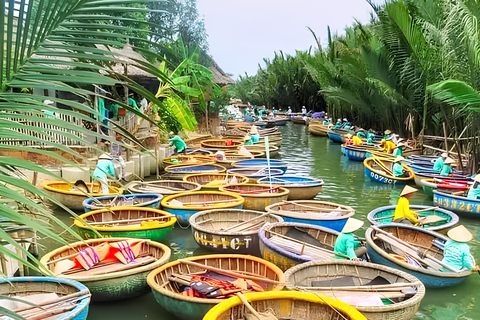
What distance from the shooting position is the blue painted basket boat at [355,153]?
21234 mm

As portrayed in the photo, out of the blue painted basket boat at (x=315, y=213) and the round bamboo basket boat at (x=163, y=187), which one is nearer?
the blue painted basket boat at (x=315, y=213)

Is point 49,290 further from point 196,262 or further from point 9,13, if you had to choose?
point 9,13

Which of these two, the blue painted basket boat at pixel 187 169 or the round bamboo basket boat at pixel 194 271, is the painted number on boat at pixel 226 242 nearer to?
the round bamboo basket boat at pixel 194 271

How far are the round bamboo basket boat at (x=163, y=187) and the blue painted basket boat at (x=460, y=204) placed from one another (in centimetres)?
682

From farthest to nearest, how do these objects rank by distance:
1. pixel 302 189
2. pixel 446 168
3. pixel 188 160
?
pixel 188 160 → pixel 446 168 → pixel 302 189

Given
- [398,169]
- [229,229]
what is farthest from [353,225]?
[398,169]

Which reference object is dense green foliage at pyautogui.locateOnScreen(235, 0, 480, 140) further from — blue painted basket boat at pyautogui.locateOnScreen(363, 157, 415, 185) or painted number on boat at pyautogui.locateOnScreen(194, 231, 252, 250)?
painted number on boat at pyautogui.locateOnScreen(194, 231, 252, 250)

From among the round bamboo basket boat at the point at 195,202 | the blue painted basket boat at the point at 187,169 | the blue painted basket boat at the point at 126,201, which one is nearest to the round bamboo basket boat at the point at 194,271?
the round bamboo basket boat at the point at 195,202

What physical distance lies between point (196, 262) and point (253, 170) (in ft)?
28.5

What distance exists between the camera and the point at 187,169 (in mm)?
15328

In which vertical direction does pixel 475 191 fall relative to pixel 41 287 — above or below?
above

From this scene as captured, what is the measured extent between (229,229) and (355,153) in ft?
47.1

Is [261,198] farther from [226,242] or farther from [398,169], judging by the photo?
[398,169]

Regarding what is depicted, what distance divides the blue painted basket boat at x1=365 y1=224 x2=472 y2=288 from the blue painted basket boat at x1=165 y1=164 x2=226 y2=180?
7.39m
